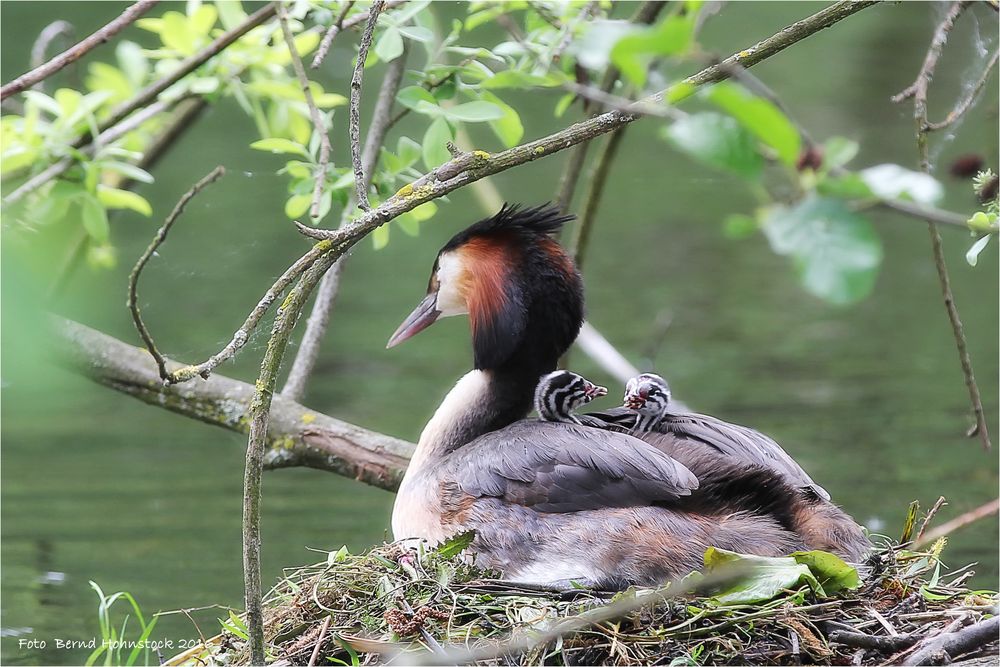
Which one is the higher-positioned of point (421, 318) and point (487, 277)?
point (487, 277)

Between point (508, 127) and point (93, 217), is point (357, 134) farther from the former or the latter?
point (93, 217)

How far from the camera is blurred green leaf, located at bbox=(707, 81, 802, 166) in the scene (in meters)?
1.28

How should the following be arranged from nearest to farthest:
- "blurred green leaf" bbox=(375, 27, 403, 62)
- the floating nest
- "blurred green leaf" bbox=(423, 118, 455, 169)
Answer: the floating nest, "blurred green leaf" bbox=(375, 27, 403, 62), "blurred green leaf" bbox=(423, 118, 455, 169)

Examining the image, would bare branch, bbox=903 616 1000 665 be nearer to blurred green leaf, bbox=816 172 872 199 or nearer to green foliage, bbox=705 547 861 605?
green foliage, bbox=705 547 861 605

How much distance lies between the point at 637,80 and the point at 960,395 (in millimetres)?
8842

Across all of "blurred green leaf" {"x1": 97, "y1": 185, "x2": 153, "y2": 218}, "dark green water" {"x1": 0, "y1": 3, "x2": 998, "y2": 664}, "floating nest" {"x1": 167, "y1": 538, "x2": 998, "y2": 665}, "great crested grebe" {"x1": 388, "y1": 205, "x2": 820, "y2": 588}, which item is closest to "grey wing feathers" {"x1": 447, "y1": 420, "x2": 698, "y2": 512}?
"great crested grebe" {"x1": 388, "y1": 205, "x2": 820, "y2": 588}

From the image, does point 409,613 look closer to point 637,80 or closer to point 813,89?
point 637,80

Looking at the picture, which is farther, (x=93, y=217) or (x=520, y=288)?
(x=93, y=217)

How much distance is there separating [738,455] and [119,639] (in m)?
2.59

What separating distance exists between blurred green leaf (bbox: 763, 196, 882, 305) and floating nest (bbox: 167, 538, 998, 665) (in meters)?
1.71

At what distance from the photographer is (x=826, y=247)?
1349 millimetres

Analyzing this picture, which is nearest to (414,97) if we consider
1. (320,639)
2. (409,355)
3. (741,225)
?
(320,639)

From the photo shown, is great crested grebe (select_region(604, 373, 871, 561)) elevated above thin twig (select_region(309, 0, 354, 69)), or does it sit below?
below

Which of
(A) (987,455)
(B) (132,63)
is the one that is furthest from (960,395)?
(B) (132,63)
